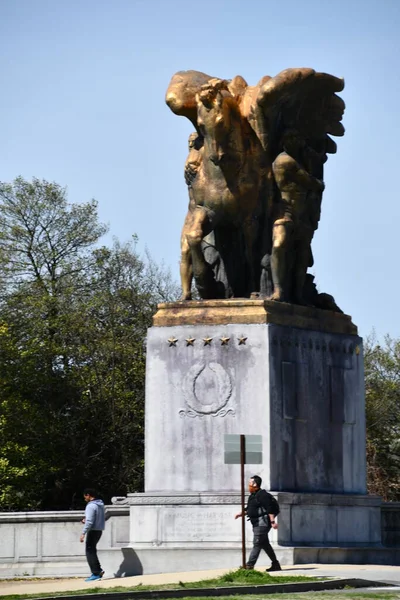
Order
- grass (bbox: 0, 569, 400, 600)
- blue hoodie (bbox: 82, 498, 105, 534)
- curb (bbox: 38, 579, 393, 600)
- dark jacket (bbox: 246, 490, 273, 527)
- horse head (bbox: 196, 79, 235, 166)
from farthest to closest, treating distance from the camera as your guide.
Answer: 1. horse head (bbox: 196, 79, 235, 166)
2. blue hoodie (bbox: 82, 498, 105, 534)
3. dark jacket (bbox: 246, 490, 273, 527)
4. curb (bbox: 38, 579, 393, 600)
5. grass (bbox: 0, 569, 400, 600)

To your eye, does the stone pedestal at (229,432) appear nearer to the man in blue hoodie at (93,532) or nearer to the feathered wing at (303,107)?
the man in blue hoodie at (93,532)

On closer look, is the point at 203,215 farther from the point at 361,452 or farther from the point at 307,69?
the point at 361,452

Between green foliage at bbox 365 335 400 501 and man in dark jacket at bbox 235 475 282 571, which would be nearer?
man in dark jacket at bbox 235 475 282 571

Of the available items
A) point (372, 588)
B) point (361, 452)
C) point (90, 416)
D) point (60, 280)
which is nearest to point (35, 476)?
point (90, 416)

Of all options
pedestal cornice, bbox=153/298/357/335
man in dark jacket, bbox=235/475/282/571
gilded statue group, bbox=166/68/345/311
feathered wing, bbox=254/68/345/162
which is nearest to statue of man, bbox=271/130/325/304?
gilded statue group, bbox=166/68/345/311

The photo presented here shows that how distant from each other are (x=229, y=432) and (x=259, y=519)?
125 inches

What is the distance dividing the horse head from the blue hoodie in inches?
287

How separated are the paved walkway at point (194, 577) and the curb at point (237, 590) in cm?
85

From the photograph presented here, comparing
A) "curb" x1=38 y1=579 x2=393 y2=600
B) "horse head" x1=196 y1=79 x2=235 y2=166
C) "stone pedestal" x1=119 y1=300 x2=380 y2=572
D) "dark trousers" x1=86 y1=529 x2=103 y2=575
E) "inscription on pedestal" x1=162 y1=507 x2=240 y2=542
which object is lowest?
"curb" x1=38 y1=579 x2=393 y2=600

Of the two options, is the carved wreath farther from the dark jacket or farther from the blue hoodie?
the dark jacket

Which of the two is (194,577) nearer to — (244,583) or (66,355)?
(244,583)

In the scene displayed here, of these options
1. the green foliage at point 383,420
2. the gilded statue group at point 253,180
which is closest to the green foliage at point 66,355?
the green foliage at point 383,420

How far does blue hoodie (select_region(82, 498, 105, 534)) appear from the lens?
28562 mm

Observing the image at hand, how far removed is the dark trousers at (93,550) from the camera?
2828cm
